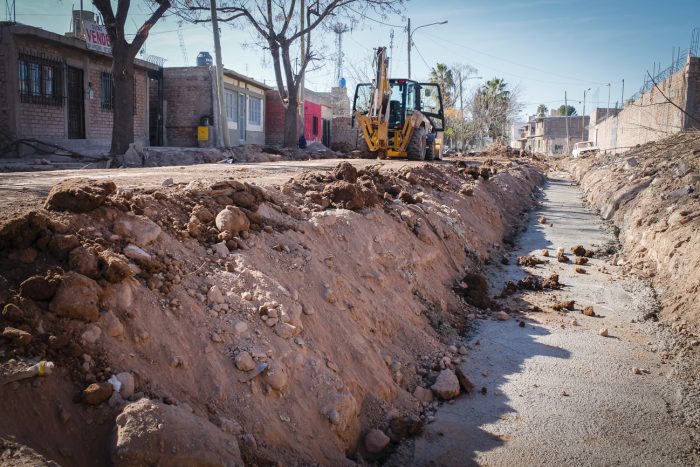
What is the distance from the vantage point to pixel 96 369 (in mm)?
2680

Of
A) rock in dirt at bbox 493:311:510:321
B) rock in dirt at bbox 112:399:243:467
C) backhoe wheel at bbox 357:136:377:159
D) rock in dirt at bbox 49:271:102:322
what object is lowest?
rock in dirt at bbox 493:311:510:321

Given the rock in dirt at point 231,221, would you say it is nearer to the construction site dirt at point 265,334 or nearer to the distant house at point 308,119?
the construction site dirt at point 265,334

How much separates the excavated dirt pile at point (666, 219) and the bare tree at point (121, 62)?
1198 cm

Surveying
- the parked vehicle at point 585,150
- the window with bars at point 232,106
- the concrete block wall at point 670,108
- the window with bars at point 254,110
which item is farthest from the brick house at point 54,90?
the parked vehicle at point 585,150

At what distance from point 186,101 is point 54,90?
7.00 metres

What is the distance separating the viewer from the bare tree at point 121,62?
14.1 metres

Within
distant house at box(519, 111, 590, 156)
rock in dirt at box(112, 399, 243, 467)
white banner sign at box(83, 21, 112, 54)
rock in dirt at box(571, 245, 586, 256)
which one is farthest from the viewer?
distant house at box(519, 111, 590, 156)

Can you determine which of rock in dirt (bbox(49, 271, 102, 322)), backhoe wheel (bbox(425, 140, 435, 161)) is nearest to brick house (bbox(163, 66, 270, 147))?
backhoe wheel (bbox(425, 140, 435, 161))

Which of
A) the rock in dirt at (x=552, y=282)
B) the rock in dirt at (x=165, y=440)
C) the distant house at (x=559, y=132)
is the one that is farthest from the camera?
the distant house at (x=559, y=132)

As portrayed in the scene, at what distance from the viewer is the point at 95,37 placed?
1664cm

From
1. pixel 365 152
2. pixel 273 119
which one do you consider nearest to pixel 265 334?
pixel 365 152

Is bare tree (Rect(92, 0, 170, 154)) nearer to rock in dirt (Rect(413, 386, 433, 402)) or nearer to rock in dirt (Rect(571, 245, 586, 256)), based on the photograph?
rock in dirt (Rect(571, 245, 586, 256))

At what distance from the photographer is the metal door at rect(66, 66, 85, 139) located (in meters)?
16.2

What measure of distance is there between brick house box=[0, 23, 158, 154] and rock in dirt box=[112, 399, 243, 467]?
46.5 ft
